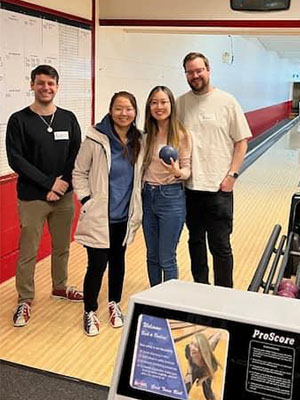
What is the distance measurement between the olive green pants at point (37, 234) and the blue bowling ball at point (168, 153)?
0.77 meters

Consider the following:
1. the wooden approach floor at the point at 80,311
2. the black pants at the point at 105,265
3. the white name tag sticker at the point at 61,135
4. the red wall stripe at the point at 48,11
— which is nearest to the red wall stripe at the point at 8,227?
the wooden approach floor at the point at 80,311

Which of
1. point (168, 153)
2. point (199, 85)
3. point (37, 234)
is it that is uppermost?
point (199, 85)

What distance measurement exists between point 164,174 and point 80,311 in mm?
1039

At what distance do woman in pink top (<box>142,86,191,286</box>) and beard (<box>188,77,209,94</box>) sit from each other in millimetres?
146

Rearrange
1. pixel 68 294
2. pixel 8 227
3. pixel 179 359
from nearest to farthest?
pixel 179 359 < pixel 68 294 < pixel 8 227

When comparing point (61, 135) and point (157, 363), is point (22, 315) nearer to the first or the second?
point (61, 135)

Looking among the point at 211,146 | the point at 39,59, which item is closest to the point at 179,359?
the point at 211,146

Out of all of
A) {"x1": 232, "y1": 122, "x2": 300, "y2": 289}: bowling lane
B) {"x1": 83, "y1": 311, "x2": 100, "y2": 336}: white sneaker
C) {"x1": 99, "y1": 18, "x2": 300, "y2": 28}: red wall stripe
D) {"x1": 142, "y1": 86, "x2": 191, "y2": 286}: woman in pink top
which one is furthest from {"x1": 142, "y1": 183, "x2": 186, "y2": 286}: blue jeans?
{"x1": 99, "y1": 18, "x2": 300, "y2": 28}: red wall stripe

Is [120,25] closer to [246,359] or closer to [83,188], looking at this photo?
[83,188]

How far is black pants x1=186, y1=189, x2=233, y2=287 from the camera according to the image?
2869 millimetres

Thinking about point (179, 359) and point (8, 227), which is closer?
point (179, 359)

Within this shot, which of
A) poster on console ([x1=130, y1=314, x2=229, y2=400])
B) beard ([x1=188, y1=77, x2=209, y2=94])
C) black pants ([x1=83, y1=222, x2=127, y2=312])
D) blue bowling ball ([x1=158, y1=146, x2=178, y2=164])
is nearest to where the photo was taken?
poster on console ([x1=130, y1=314, x2=229, y2=400])

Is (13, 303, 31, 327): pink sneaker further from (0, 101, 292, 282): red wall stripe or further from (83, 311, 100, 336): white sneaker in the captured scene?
(0, 101, 292, 282): red wall stripe

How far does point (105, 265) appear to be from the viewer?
286 cm
